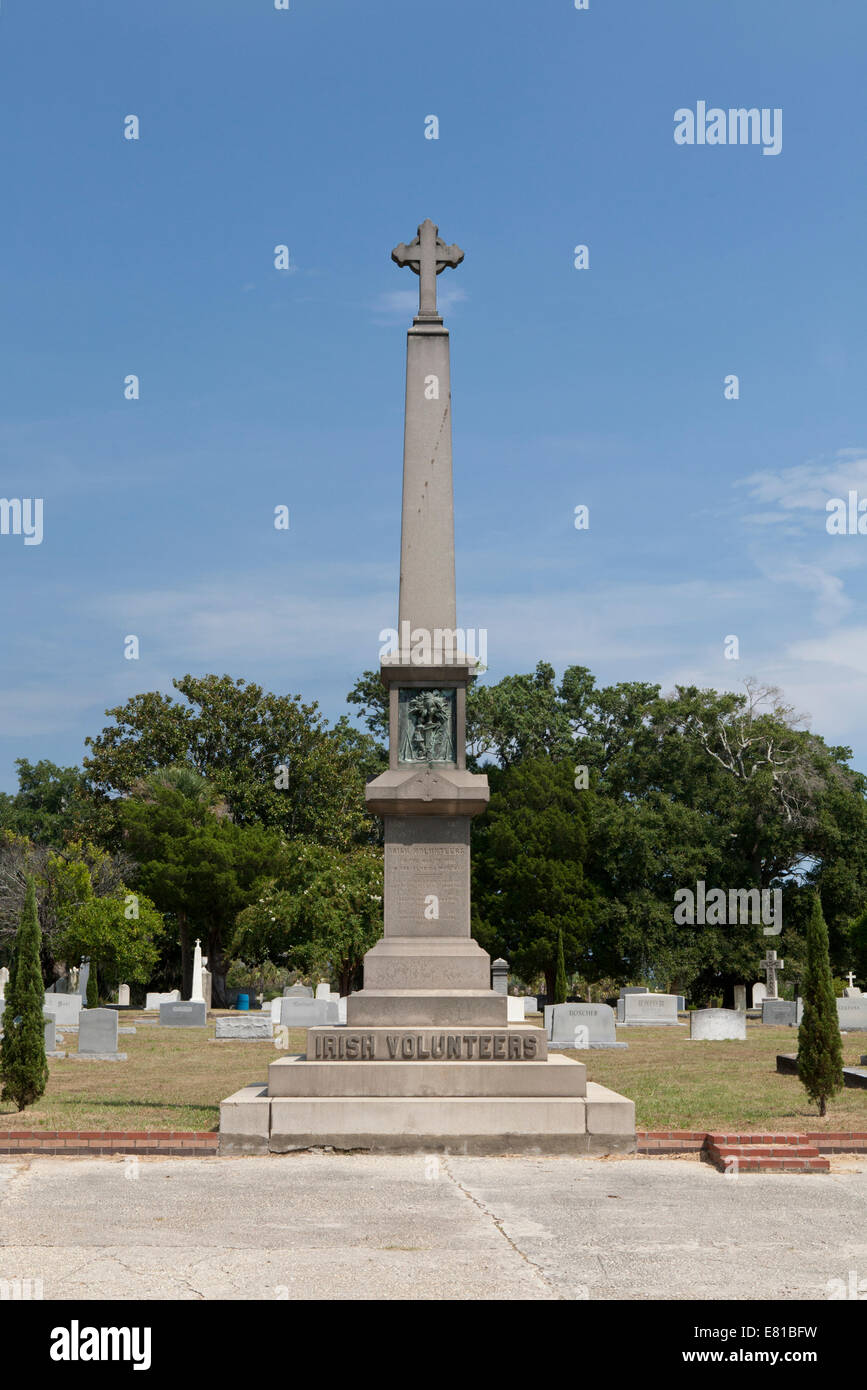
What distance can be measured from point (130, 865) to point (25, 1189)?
42695 millimetres

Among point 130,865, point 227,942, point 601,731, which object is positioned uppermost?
point 601,731

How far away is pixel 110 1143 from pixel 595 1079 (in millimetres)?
9758

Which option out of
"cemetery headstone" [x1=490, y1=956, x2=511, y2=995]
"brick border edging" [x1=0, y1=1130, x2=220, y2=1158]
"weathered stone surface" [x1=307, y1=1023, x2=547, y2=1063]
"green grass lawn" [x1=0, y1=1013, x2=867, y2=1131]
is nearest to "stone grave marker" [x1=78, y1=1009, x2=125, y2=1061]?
"green grass lawn" [x1=0, y1=1013, x2=867, y2=1131]

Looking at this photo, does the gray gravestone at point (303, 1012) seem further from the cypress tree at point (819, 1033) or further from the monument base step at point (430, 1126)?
the monument base step at point (430, 1126)

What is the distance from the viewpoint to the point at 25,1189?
8.95m

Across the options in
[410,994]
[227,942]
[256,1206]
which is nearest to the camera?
[256,1206]

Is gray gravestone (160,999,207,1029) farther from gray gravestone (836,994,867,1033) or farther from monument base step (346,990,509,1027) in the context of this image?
monument base step (346,990,509,1027)

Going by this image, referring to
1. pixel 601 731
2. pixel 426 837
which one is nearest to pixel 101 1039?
pixel 426 837

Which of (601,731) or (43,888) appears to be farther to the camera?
(601,731)

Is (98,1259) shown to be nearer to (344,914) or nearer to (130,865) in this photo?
(344,914)

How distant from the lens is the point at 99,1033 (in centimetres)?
2339

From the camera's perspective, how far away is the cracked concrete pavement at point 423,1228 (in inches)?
237

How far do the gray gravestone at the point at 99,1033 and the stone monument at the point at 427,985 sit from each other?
12.4 m

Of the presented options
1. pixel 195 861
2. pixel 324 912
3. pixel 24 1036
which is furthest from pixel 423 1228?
pixel 195 861
